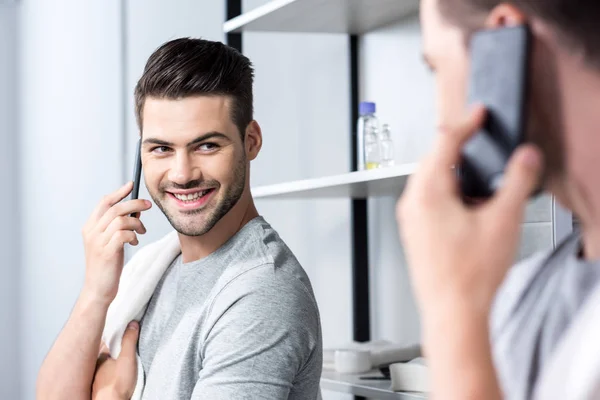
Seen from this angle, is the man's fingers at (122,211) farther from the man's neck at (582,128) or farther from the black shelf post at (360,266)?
the man's neck at (582,128)

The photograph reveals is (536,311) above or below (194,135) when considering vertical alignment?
below

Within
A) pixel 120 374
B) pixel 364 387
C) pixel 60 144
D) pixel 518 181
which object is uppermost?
pixel 60 144

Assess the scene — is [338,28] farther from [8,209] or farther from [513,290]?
[8,209]

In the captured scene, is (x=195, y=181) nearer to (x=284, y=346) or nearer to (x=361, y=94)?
(x=284, y=346)

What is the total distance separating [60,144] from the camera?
290cm

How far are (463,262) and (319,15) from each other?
1485 millimetres

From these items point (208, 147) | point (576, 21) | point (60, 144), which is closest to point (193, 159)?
point (208, 147)

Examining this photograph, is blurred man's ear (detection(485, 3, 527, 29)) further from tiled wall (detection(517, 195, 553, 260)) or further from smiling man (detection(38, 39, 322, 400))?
tiled wall (detection(517, 195, 553, 260))

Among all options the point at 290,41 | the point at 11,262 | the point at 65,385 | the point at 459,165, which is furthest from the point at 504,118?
the point at 11,262

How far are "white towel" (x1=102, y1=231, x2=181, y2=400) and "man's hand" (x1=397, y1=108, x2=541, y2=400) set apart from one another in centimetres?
94

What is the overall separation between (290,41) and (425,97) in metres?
0.58

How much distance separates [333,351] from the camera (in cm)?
184

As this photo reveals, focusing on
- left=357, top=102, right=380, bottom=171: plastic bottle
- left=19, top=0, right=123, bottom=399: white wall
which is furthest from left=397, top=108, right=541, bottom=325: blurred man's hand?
left=19, top=0, right=123, bottom=399: white wall

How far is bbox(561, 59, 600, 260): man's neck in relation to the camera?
409 mm
